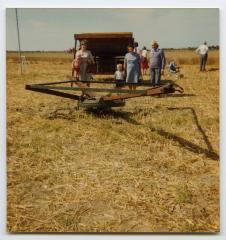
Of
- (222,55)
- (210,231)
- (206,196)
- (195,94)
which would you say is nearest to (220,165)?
(206,196)

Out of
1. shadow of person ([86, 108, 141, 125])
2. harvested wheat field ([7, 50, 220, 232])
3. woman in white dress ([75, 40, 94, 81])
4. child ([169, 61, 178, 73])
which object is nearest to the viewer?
harvested wheat field ([7, 50, 220, 232])

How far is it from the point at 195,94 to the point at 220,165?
Result: 111 inches

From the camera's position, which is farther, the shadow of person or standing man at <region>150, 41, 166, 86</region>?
standing man at <region>150, 41, 166, 86</region>

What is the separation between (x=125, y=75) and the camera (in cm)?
659

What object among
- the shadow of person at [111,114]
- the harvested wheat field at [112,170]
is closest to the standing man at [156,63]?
the shadow of person at [111,114]

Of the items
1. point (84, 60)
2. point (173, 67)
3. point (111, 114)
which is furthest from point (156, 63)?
point (173, 67)

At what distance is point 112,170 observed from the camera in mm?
4176

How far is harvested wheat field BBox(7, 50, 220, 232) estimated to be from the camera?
146 inches

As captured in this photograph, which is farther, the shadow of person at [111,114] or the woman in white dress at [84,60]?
the woman in white dress at [84,60]

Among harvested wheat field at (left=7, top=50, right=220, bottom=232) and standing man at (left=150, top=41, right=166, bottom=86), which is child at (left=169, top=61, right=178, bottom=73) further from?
harvested wheat field at (left=7, top=50, right=220, bottom=232)

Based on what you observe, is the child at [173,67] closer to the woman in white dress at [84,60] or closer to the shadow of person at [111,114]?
the woman in white dress at [84,60]

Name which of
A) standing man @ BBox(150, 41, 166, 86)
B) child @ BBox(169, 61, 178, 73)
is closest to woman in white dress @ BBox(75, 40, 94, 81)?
standing man @ BBox(150, 41, 166, 86)

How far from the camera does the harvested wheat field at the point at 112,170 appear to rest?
3701 millimetres

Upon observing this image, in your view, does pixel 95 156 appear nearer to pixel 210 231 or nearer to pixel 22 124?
pixel 22 124
